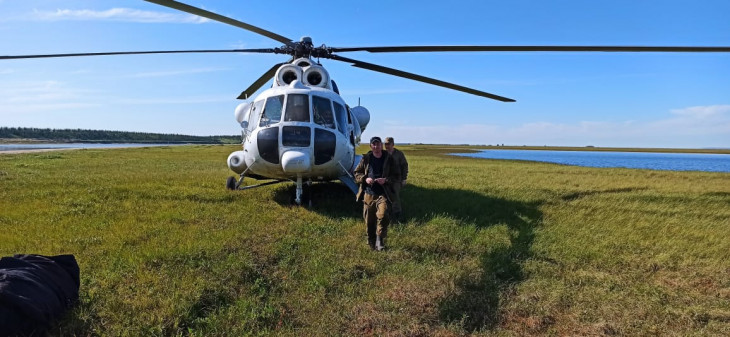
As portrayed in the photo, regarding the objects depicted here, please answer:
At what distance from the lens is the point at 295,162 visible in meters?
8.18

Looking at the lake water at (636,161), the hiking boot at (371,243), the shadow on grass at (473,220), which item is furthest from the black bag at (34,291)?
the lake water at (636,161)

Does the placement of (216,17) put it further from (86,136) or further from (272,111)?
(86,136)

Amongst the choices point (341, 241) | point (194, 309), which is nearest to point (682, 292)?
point (341, 241)

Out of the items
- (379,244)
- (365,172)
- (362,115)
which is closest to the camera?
(379,244)

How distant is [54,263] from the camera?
4.23m

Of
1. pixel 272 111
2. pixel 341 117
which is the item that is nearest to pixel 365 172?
pixel 341 117

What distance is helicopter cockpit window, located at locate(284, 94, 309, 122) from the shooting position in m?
8.86

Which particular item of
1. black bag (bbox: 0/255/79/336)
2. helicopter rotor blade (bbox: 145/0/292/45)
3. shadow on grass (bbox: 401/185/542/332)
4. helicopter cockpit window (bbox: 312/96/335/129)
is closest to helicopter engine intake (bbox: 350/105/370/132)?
shadow on grass (bbox: 401/185/542/332)

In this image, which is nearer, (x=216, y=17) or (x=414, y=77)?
(x=216, y=17)

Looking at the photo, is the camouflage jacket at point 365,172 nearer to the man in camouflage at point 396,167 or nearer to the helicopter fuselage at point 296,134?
the man in camouflage at point 396,167

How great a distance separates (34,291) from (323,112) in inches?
250

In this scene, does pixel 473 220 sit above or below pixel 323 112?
below

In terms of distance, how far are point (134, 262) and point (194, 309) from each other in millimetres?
1720

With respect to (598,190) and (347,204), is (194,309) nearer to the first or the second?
(347,204)
